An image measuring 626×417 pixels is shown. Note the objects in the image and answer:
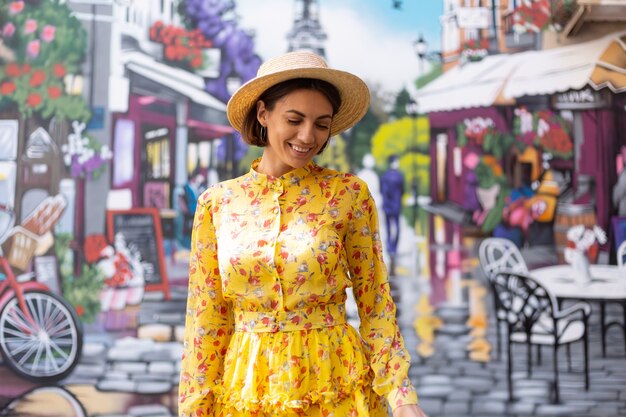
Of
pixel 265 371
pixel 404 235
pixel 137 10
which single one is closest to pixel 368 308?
pixel 265 371

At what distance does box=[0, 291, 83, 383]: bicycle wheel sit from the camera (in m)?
4.16

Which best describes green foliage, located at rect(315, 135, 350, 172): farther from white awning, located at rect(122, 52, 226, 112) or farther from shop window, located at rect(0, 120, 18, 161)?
shop window, located at rect(0, 120, 18, 161)

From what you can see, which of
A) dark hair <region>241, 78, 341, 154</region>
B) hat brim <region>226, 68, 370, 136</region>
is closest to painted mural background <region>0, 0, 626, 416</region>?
hat brim <region>226, 68, 370, 136</region>

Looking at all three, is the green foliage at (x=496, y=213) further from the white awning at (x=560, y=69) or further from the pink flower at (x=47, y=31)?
the pink flower at (x=47, y=31)

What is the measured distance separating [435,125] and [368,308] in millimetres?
2843

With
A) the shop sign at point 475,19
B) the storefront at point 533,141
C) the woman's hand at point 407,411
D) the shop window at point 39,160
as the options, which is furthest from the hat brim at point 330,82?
the shop window at point 39,160

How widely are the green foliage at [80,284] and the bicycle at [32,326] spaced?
54mm

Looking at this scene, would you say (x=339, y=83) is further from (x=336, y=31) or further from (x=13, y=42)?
(x=13, y=42)

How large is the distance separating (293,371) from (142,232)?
2936 mm

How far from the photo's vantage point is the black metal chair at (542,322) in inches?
159

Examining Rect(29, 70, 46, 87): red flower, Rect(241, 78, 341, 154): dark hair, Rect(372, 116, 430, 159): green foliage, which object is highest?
Rect(29, 70, 46, 87): red flower

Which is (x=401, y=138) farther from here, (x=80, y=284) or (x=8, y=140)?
(x=8, y=140)

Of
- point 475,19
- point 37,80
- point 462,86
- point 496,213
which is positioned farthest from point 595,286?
point 37,80

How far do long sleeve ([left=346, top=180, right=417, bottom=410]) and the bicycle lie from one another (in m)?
3.04
